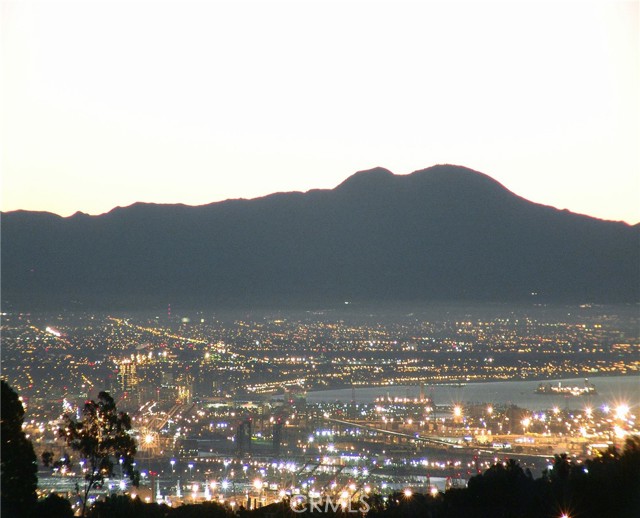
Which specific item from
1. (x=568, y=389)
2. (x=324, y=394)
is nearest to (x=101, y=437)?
(x=324, y=394)

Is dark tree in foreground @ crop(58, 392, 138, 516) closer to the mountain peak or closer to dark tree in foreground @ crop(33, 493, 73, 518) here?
dark tree in foreground @ crop(33, 493, 73, 518)

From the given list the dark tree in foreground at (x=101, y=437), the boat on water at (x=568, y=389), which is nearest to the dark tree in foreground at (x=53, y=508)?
the dark tree in foreground at (x=101, y=437)

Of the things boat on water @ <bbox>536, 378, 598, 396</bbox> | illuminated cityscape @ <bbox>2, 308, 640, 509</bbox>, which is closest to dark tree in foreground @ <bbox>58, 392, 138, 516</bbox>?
illuminated cityscape @ <bbox>2, 308, 640, 509</bbox>

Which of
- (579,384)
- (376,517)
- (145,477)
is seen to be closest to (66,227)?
(579,384)

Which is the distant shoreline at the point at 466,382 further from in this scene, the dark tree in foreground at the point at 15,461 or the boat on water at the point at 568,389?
the dark tree in foreground at the point at 15,461

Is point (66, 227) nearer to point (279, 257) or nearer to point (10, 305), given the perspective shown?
point (279, 257)

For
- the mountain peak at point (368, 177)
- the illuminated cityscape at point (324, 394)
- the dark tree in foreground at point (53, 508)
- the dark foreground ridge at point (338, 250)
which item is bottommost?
the illuminated cityscape at point (324, 394)

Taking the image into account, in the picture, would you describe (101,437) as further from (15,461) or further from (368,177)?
(368,177)
